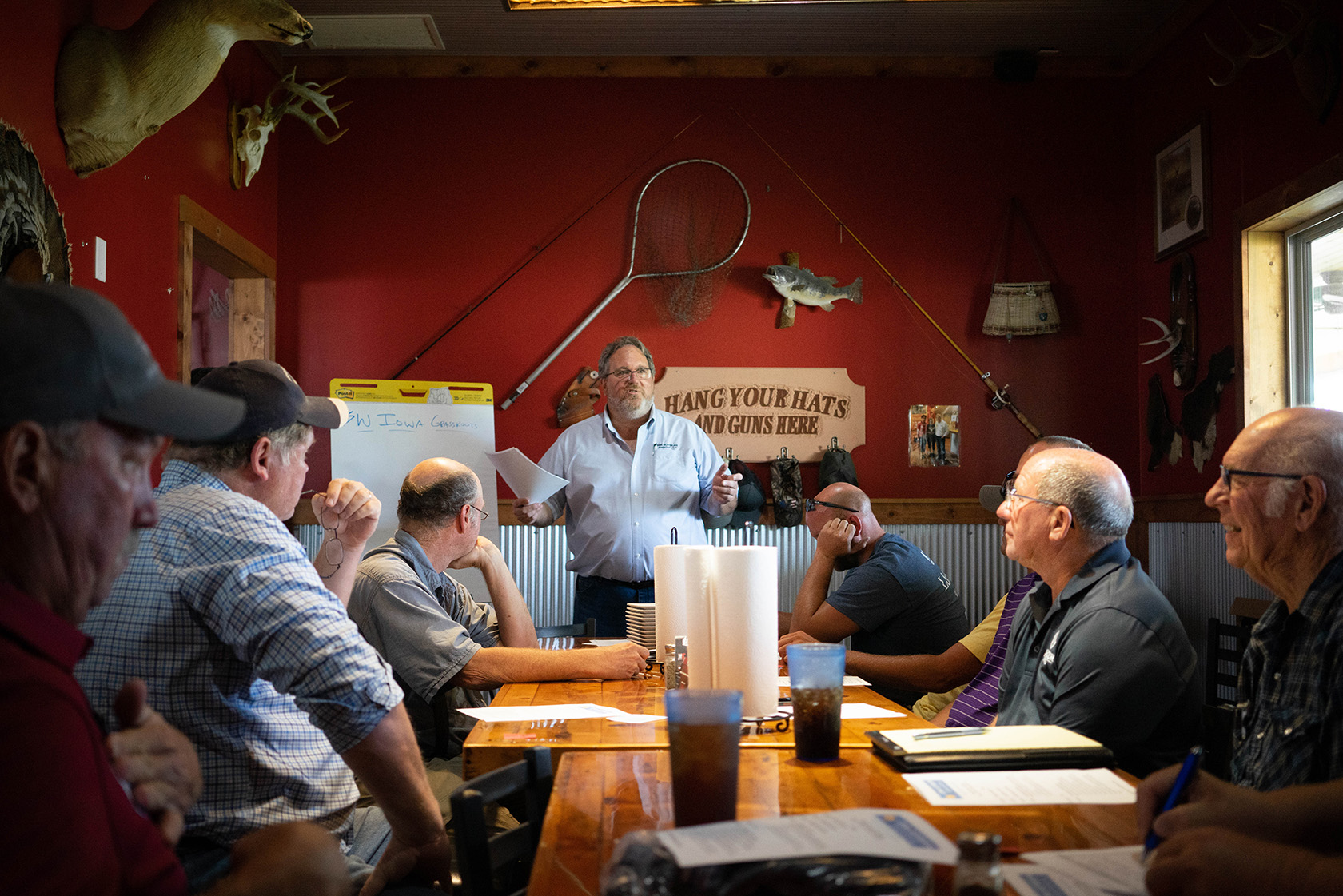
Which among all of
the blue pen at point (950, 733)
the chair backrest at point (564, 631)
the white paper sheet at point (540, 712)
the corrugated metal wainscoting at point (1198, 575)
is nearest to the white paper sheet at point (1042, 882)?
the blue pen at point (950, 733)

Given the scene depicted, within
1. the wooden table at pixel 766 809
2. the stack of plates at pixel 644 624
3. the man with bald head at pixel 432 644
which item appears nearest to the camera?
the wooden table at pixel 766 809

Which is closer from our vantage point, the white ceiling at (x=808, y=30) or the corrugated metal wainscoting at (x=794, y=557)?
the white ceiling at (x=808, y=30)

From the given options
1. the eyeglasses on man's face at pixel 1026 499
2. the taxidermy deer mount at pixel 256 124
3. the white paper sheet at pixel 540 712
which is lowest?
the white paper sheet at pixel 540 712

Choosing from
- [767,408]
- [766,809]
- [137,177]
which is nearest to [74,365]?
[766,809]

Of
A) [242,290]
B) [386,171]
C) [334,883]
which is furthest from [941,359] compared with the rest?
[334,883]

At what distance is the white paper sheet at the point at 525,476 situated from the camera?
12.3ft

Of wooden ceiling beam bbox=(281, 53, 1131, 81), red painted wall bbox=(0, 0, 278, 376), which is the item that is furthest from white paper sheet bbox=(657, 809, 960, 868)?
wooden ceiling beam bbox=(281, 53, 1131, 81)

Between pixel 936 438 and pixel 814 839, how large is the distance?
4772 mm

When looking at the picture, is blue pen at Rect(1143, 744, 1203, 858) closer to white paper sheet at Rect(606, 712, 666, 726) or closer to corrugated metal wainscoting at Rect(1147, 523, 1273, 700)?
white paper sheet at Rect(606, 712, 666, 726)

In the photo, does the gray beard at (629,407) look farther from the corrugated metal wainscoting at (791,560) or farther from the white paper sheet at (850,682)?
the white paper sheet at (850,682)

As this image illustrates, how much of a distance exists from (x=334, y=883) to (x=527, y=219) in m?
4.80

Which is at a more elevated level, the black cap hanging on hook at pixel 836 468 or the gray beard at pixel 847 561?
the black cap hanging on hook at pixel 836 468

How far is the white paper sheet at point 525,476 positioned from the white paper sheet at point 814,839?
2.79 m

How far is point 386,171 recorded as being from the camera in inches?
214
